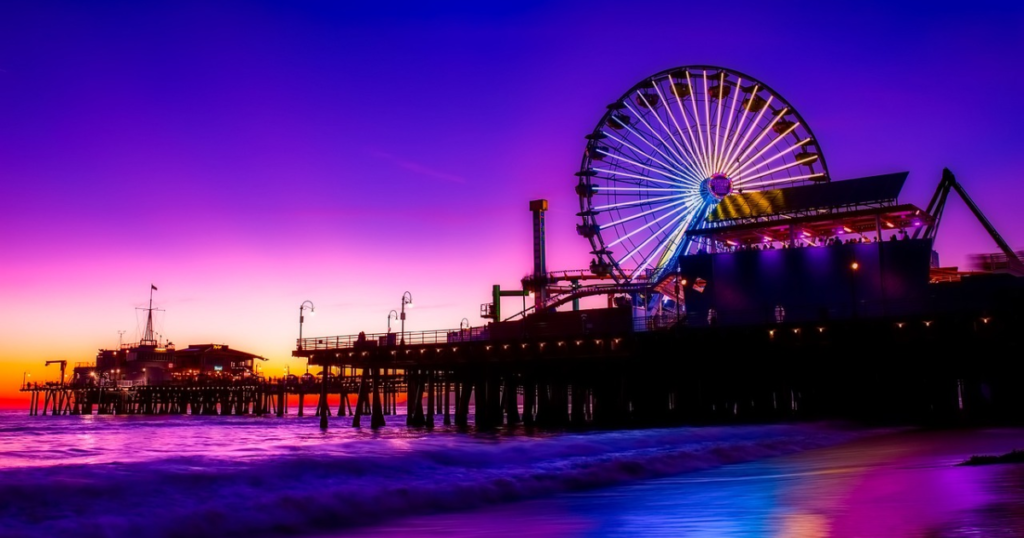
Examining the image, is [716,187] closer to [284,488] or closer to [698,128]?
[698,128]

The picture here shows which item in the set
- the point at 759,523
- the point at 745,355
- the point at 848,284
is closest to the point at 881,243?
the point at 848,284

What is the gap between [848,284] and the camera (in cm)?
4466

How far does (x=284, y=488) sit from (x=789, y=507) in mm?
8609

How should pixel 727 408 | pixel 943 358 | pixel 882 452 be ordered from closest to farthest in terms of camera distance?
pixel 882 452, pixel 943 358, pixel 727 408

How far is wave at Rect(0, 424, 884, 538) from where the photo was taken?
1173 cm

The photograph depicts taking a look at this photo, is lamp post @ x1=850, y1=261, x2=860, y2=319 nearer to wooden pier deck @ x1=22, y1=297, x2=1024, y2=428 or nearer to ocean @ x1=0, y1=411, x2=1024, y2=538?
wooden pier deck @ x1=22, y1=297, x2=1024, y2=428

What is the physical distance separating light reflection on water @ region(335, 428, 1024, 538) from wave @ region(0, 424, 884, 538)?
1362 millimetres

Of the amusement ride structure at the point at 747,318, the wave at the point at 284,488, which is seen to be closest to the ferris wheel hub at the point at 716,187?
the amusement ride structure at the point at 747,318

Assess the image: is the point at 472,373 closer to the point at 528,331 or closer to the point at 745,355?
the point at 528,331

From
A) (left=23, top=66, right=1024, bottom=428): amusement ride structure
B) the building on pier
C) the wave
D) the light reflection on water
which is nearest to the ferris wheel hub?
(left=23, top=66, right=1024, bottom=428): amusement ride structure

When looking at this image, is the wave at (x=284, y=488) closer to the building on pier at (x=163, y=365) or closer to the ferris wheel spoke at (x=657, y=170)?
the ferris wheel spoke at (x=657, y=170)

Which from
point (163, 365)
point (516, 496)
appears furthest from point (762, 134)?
point (163, 365)

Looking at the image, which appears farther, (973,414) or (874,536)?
(973,414)

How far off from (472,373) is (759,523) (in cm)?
4219
